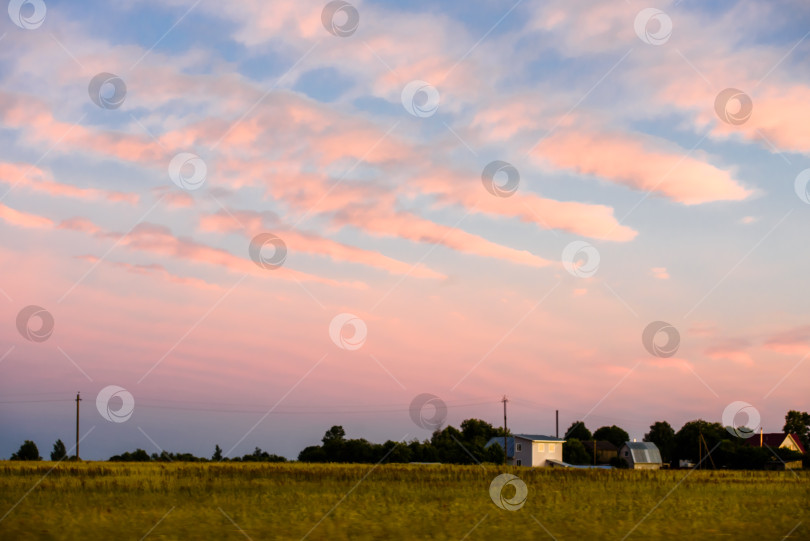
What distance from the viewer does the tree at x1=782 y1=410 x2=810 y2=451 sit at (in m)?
153

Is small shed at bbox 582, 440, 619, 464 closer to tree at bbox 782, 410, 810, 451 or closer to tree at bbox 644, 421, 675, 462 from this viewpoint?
tree at bbox 644, 421, 675, 462

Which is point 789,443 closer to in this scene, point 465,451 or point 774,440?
point 774,440

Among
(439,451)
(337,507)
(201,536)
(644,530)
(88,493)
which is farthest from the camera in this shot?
(439,451)

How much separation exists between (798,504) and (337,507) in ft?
67.5

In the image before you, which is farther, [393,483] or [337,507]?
[393,483]

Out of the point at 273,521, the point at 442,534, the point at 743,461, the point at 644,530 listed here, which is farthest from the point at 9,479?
the point at 743,461

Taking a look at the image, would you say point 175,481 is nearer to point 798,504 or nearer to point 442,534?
point 442,534

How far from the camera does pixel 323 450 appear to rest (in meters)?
113

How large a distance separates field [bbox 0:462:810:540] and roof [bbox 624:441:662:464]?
339 feet

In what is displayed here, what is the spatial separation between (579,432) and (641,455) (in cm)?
4368

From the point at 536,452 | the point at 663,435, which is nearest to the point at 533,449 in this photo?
the point at 536,452

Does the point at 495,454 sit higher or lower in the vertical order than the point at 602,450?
lower

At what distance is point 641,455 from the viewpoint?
145 meters

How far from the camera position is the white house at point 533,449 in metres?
122
